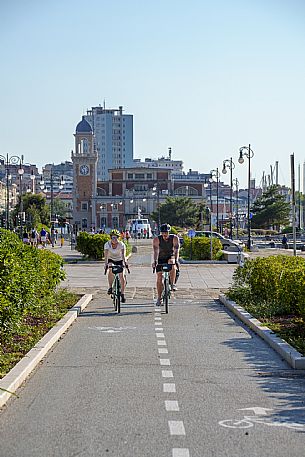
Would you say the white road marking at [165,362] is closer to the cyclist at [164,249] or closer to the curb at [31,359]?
the curb at [31,359]

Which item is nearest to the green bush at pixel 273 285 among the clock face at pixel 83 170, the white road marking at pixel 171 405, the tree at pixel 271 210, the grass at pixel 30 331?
the grass at pixel 30 331

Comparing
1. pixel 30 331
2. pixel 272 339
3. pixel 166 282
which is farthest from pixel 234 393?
pixel 166 282

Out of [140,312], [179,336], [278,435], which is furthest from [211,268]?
[278,435]

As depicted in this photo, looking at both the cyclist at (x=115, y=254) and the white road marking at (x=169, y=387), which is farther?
the cyclist at (x=115, y=254)

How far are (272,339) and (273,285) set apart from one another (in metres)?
4.38

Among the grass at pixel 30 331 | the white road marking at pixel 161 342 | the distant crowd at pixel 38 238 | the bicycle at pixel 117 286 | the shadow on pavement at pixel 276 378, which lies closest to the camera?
the shadow on pavement at pixel 276 378

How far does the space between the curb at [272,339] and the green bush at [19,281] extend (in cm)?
385

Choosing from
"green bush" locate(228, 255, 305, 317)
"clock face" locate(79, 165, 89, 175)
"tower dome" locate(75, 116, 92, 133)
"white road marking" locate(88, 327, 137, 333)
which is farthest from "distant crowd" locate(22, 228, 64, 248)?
"tower dome" locate(75, 116, 92, 133)

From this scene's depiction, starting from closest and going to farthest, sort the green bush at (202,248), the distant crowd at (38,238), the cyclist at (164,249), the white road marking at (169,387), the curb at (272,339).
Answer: the white road marking at (169,387)
the curb at (272,339)
the cyclist at (164,249)
the green bush at (202,248)
the distant crowd at (38,238)

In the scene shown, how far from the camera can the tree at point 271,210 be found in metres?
99.9

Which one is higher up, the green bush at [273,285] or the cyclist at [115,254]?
the cyclist at [115,254]

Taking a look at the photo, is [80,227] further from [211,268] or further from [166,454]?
[166,454]

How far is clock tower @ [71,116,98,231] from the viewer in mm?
138000

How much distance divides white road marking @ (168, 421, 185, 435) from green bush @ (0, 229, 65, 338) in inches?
135
